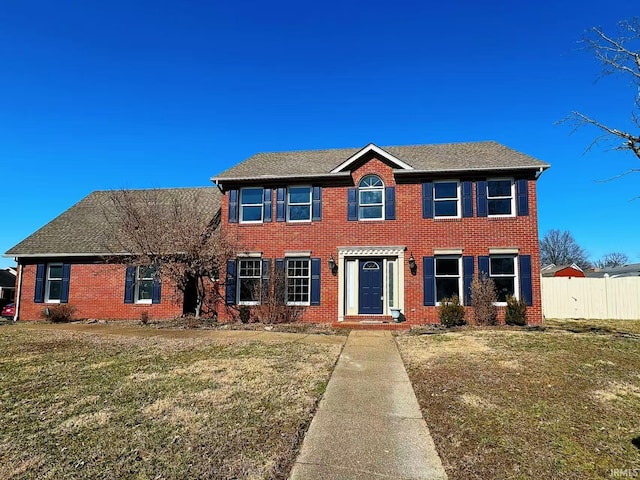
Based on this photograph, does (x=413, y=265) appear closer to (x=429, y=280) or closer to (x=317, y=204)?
(x=429, y=280)

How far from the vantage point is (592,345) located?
376 inches

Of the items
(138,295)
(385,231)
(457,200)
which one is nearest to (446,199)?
(457,200)

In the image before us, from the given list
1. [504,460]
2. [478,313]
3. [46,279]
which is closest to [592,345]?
[478,313]

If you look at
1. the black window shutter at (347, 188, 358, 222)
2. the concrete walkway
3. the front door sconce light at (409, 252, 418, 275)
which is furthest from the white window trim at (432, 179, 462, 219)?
the concrete walkway

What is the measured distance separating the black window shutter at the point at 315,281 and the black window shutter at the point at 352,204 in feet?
6.93

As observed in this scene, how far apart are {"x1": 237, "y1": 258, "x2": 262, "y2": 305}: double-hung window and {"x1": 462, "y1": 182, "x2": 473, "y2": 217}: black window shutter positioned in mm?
8053

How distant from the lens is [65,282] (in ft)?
56.1

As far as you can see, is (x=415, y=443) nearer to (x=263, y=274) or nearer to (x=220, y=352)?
(x=220, y=352)

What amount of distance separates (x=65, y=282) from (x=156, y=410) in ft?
48.7

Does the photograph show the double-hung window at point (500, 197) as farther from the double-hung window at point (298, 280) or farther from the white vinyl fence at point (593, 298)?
the double-hung window at point (298, 280)

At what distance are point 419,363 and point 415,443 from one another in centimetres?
371

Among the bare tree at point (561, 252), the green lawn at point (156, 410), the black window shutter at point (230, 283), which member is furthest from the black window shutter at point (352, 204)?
the bare tree at point (561, 252)

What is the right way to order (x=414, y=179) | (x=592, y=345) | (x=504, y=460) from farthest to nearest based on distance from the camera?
(x=414, y=179) < (x=592, y=345) < (x=504, y=460)

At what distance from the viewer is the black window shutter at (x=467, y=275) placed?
1427 centimetres
